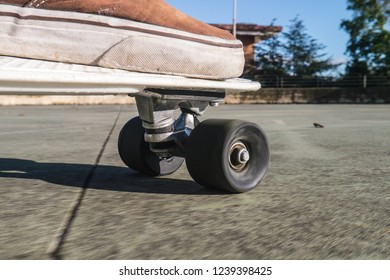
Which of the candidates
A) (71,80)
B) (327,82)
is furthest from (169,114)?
(327,82)

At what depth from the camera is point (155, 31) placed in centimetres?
181

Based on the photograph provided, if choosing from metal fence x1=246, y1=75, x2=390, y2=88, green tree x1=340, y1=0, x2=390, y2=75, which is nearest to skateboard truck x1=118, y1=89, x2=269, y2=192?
metal fence x1=246, y1=75, x2=390, y2=88

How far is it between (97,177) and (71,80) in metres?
0.97

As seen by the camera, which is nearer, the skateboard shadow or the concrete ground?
the concrete ground

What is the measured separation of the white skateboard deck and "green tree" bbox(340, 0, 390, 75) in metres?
30.3

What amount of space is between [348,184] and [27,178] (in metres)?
1.63

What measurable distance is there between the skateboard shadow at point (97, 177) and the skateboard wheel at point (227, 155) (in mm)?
114

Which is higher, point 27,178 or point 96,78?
point 96,78

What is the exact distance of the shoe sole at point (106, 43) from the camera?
1.56 meters

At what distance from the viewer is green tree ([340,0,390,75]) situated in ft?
99.6

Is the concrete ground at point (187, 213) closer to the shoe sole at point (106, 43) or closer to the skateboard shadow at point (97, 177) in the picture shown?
the skateboard shadow at point (97, 177)

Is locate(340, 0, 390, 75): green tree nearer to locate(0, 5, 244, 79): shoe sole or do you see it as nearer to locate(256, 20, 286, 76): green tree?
locate(256, 20, 286, 76): green tree
